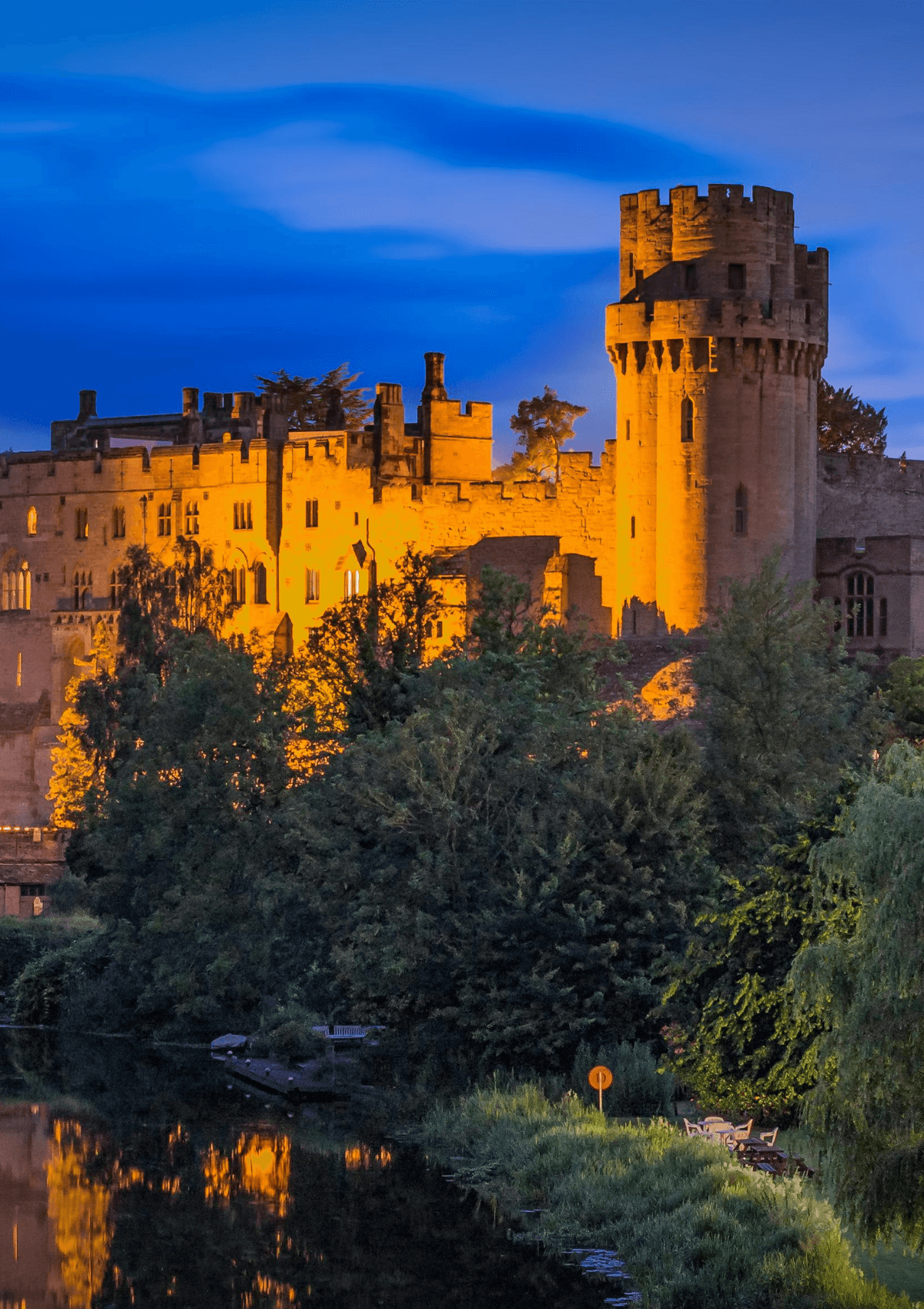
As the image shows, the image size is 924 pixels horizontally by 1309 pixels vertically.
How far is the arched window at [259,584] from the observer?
79.6 meters

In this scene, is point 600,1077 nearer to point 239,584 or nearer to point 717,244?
point 717,244

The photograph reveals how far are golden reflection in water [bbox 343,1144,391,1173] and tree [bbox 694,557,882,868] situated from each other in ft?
27.9

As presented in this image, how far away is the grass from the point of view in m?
26.1

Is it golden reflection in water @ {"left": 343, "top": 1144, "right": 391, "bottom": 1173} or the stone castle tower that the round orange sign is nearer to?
golden reflection in water @ {"left": 343, "top": 1144, "right": 391, "bottom": 1173}

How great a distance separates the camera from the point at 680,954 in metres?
36.3

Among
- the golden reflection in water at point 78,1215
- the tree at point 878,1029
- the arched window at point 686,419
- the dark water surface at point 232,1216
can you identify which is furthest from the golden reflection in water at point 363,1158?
the arched window at point 686,419

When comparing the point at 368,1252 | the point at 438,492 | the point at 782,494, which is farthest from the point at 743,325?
the point at 368,1252

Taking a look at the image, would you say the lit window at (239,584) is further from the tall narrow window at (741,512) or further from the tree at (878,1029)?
the tree at (878,1029)

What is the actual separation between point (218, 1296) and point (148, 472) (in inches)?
2262

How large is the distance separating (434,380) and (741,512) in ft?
68.6

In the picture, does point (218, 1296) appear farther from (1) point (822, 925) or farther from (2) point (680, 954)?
(2) point (680, 954)

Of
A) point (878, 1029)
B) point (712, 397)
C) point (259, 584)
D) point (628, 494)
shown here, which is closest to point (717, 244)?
point (712, 397)

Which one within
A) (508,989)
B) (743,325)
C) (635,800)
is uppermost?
(743,325)

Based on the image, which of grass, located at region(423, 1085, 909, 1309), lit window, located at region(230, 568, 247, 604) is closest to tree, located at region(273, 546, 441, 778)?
lit window, located at region(230, 568, 247, 604)
